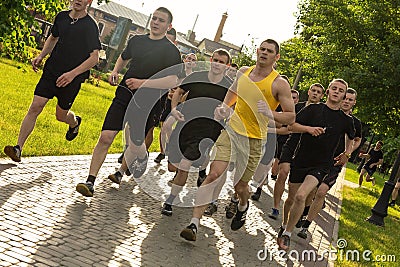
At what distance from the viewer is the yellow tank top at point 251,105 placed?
23.1ft

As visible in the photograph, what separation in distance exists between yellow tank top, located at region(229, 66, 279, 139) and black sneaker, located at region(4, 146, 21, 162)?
103 inches

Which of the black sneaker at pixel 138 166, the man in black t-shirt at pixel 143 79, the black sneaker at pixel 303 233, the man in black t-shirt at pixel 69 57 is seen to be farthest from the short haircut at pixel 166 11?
the black sneaker at pixel 303 233

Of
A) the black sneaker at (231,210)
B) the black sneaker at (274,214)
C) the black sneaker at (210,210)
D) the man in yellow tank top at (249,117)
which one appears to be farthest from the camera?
the black sneaker at (274,214)

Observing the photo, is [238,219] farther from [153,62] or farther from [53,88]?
[53,88]

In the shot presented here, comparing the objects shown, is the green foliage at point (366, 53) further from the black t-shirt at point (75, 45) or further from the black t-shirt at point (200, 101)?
the black t-shirt at point (75, 45)

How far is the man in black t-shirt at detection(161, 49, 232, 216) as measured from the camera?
8211mm

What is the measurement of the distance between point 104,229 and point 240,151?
1.87 meters

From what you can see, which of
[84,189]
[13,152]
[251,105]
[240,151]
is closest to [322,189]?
[240,151]

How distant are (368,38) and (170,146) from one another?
13686 millimetres

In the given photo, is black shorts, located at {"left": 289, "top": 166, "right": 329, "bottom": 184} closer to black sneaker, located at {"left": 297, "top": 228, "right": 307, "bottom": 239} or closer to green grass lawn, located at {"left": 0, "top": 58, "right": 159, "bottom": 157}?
black sneaker, located at {"left": 297, "top": 228, "right": 307, "bottom": 239}

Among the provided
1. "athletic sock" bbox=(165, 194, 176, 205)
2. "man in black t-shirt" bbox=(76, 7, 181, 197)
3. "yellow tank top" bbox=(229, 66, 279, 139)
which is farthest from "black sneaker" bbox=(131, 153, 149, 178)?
"yellow tank top" bbox=(229, 66, 279, 139)

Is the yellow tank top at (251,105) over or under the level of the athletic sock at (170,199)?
over

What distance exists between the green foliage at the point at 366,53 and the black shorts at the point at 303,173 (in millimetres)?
10754

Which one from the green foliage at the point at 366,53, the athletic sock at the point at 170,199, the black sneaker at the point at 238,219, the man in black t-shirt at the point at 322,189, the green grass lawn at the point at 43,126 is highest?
the green foliage at the point at 366,53
